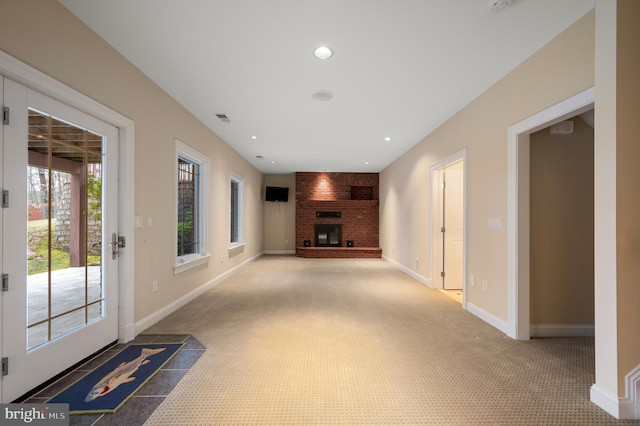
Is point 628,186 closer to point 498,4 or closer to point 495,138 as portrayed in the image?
point 498,4

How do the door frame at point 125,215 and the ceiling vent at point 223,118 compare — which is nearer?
the door frame at point 125,215

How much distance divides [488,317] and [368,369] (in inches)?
69.5

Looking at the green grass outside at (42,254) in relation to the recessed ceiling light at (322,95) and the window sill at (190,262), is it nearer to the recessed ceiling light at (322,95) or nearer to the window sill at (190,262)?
the window sill at (190,262)

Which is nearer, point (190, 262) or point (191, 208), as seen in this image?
point (190, 262)

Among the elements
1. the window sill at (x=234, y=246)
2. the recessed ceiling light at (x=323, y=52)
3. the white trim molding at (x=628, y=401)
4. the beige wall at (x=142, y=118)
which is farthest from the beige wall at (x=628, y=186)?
the window sill at (x=234, y=246)

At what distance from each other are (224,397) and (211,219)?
10.6 ft

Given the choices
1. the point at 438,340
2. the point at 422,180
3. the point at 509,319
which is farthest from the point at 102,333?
the point at 422,180

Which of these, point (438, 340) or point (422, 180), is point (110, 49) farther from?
point (422, 180)

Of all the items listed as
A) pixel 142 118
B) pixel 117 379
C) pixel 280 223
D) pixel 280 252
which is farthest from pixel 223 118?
pixel 280 252

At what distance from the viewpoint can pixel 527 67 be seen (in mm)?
2574

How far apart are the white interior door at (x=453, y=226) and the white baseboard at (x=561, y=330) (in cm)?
188

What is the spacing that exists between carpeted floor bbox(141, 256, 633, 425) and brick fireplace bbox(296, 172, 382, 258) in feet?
16.7

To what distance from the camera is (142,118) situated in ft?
9.29

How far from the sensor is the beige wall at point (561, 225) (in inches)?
108
